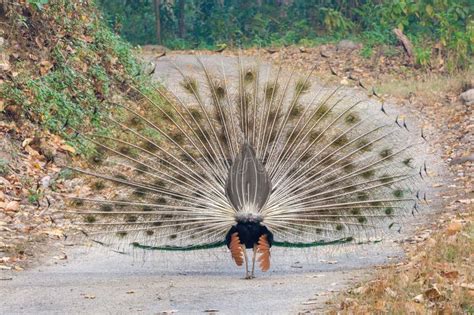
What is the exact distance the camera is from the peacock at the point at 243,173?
29.8 feet

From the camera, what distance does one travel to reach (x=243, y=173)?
9.05m

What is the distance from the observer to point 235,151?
31.0 feet

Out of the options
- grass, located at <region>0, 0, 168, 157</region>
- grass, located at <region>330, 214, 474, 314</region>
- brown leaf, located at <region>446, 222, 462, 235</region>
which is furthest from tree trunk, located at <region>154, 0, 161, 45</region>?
grass, located at <region>330, 214, 474, 314</region>

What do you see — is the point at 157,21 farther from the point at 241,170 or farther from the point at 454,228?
the point at 241,170

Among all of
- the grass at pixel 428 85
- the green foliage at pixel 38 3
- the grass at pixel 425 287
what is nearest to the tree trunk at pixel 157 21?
the grass at pixel 428 85

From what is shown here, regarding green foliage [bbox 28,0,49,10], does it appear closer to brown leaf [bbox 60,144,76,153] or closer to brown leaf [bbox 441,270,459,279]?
brown leaf [bbox 60,144,76,153]

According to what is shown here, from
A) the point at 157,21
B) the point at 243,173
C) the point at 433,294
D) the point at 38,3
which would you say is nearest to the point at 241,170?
the point at 243,173

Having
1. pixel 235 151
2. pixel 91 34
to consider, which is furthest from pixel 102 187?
pixel 91 34

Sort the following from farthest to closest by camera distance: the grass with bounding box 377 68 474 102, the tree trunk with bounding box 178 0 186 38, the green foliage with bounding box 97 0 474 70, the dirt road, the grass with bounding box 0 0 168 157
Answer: the tree trunk with bounding box 178 0 186 38 → the green foliage with bounding box 97 0 474 70 → the grass with bounding box 377 68 474 102 → the grass with bounding box 0 0 168 157 → the dirt road

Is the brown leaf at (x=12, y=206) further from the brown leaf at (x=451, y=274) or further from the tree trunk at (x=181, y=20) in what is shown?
the tree trunk at (x=181, y=20)

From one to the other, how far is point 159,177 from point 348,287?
192 centimetres

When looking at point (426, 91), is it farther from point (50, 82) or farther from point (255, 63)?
point (255, 63)

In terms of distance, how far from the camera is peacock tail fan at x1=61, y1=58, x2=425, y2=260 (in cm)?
912

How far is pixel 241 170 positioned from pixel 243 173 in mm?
36
